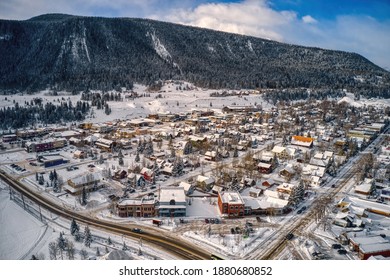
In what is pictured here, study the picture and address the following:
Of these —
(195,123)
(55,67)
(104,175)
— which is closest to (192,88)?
(195,123)

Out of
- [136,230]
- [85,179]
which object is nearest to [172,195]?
[136,230]

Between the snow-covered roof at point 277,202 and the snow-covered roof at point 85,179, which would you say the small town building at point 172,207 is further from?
the snow-covered roof at point 85,179

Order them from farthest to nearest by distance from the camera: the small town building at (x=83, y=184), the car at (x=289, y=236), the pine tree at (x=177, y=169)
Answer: the pine tree at (x=177, y=169)
the small town building at (x=83, y=184)
the car at (x=289, y=236)

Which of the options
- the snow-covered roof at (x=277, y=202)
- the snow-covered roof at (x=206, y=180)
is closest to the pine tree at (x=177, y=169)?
the snow-covered roof at (x=206, y=180)

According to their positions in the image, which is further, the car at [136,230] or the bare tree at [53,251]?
the car at [136,230]

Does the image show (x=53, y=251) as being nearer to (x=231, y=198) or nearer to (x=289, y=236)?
(x=231, y=198)

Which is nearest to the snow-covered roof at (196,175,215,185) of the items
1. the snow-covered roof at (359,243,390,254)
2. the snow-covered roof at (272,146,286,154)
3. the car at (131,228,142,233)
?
the car at (131,228,142,233)
